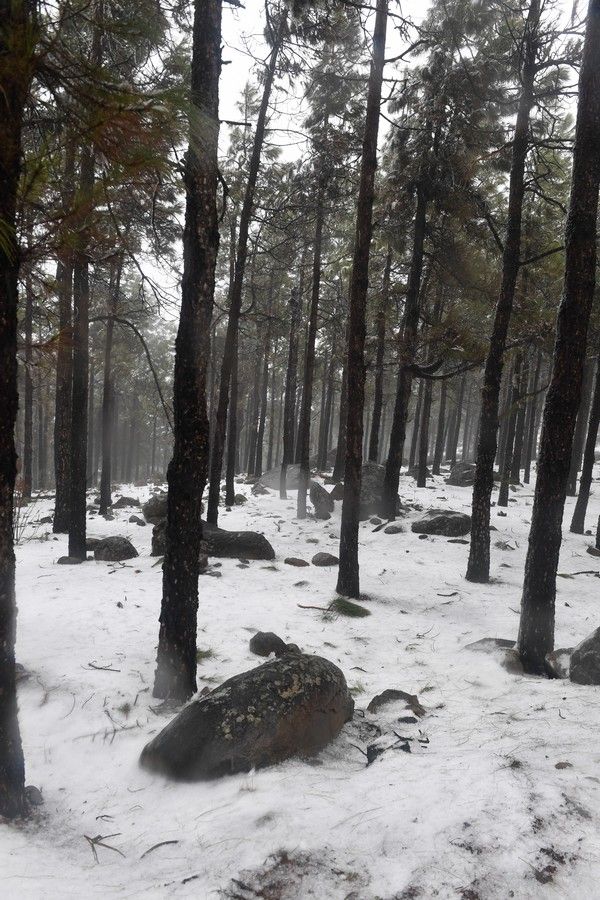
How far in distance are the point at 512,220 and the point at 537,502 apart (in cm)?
581

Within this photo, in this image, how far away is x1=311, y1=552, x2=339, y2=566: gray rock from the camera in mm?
10180

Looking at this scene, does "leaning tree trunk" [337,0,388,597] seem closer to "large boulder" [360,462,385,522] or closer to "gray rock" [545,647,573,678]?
"gray rock" [545,647,573,678]

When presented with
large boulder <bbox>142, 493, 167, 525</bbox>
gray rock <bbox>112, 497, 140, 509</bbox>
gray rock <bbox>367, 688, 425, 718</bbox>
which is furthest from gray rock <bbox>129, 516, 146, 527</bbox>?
gray rock <bbox>367, 688, 425, 718</bbox>

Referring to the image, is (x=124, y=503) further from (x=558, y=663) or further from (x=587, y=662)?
(x=587, y=662)

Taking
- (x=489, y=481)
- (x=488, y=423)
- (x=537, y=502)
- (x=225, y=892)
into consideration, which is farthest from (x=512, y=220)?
(x=225, y=892)

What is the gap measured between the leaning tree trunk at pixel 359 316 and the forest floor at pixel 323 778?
1112 millimetres

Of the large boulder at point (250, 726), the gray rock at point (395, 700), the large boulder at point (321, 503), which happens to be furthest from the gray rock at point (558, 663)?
the large boulder at point (321, 503)

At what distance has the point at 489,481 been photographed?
9.27 metres

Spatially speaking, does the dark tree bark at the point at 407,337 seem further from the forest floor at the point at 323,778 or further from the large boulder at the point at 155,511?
the forest floor at the point at 323,778

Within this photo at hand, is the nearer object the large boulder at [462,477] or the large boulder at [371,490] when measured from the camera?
the large boulder at [371,490]

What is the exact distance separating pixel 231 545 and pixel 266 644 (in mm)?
4614

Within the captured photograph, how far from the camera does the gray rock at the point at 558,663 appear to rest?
205 inches

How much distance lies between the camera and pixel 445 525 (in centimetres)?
1277

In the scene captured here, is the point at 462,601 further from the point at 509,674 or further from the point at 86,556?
the point at 86,556
